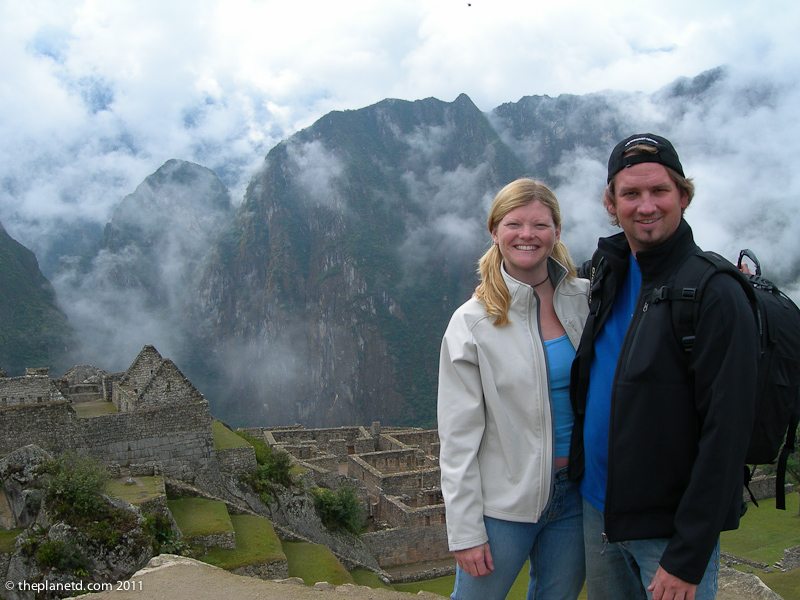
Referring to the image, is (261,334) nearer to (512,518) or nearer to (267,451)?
(267,451)

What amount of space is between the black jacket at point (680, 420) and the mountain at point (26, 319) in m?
40.5

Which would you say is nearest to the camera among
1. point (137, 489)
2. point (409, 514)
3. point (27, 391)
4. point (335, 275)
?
point (137, 489)

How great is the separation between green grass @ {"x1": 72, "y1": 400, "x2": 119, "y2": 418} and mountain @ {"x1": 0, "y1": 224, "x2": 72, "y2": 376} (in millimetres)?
26962

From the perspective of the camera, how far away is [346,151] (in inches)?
3829

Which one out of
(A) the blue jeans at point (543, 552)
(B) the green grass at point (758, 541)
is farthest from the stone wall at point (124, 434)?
(A) the blue jeans at point (543, 552)

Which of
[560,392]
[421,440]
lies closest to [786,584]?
[560,392]

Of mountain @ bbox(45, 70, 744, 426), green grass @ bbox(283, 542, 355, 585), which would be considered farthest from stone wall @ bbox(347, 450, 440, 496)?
mountain @ bbox(45, 70, 744, 426)

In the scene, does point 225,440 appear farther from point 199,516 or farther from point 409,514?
point 409,514

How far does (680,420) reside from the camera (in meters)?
2.30

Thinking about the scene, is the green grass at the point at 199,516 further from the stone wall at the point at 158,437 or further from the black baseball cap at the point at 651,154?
the black baseball cap at the point at 651,154

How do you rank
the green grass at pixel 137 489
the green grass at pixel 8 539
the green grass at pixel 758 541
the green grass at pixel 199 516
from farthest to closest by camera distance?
the green grass at pixel 758 541 → the green grass at pixel 199 516 → the green grass at pixel 137 489 → the green grass at pixel 8 539

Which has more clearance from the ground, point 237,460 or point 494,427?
point 494,427

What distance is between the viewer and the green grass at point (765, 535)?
53.6 feet

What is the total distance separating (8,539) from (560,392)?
24.5ft
